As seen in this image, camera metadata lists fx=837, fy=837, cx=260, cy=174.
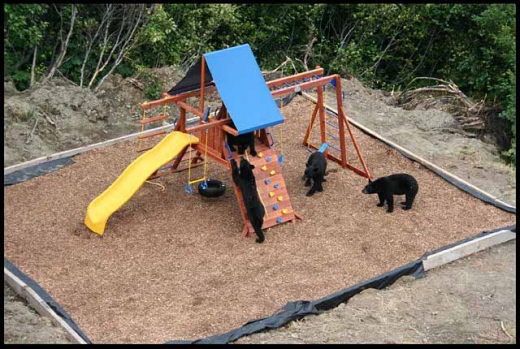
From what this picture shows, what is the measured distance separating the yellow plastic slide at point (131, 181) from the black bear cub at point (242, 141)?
1.50ft

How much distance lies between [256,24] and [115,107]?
4.59 metres

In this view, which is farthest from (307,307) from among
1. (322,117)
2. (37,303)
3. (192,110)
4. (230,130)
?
(322,117)

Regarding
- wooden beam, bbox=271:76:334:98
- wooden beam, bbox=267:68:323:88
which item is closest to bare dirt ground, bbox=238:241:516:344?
wooden beam, bbox=271:76:334:98

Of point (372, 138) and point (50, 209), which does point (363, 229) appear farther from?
point (50, 209)

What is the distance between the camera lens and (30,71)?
15633 mm

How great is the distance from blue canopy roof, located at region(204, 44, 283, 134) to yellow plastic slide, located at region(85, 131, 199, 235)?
84 centimetres

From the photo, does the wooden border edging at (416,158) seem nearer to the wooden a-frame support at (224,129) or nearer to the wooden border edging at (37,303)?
the wooden a-frame support at (224,129)

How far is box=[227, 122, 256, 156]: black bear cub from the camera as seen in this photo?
10567mm

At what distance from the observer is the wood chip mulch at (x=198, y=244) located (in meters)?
8.85

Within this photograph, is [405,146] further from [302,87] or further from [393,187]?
[302,87]

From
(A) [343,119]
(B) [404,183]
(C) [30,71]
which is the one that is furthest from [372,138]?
(C) [30,71]

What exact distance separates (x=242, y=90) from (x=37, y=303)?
11.8ft

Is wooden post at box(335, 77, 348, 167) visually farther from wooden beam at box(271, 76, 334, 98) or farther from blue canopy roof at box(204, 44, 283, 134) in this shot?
blue canopy roof at box(204, 44, 283, 134)

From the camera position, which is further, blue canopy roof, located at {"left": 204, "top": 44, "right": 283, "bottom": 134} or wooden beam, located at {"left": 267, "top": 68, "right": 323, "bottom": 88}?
wooden beam, located at {"left": 267, "top": 68, "right": 323, "bottom": 88}
